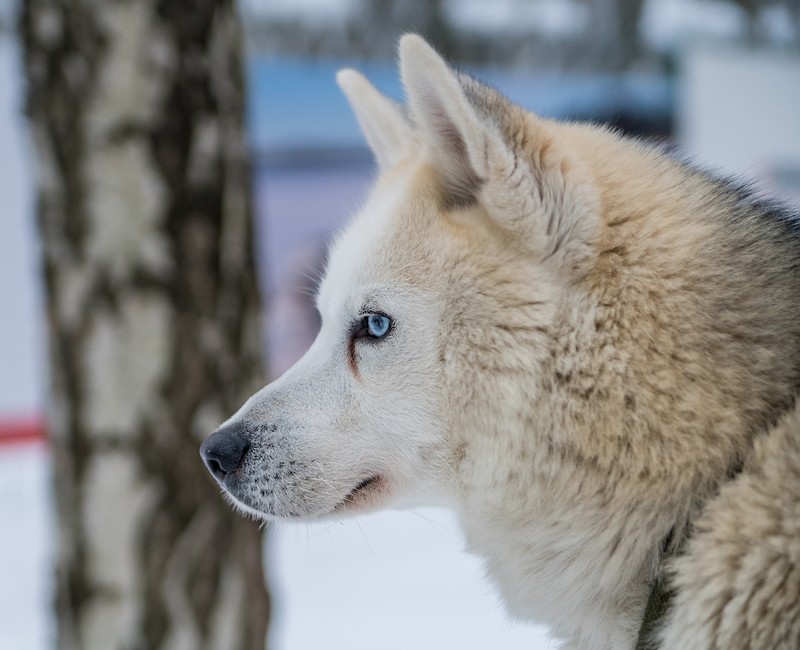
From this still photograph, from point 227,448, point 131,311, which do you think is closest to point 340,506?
point 227,448

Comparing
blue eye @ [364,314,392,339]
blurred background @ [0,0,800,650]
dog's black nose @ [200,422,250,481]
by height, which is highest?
blue eye @ [364,314,392,339]

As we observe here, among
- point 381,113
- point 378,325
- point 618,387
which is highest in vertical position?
point 381,113

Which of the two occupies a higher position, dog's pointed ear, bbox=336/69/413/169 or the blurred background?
dog's pointed ear, bbox=336/69/413/169

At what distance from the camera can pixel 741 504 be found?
5.16 feet

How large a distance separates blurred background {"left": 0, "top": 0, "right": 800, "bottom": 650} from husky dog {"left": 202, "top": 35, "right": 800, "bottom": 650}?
220cm

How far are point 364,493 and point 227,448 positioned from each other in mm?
312

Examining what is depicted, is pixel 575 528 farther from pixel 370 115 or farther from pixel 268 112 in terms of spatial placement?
pixel 268 112

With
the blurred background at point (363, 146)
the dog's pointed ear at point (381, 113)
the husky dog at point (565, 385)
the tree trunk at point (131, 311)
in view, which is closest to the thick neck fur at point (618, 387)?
the husky dog at point (565, 385)

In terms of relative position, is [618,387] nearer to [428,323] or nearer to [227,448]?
[428,323]

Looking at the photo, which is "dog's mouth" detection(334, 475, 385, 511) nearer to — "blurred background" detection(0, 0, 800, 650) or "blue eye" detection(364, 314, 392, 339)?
"blue eye" detection(364, 314, 392, 339)

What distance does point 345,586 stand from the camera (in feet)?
18.2

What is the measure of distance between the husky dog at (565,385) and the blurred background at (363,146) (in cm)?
220

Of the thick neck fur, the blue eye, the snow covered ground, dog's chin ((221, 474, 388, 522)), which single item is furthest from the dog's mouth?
the snow covered ground

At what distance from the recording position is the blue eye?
1926 millimetres
